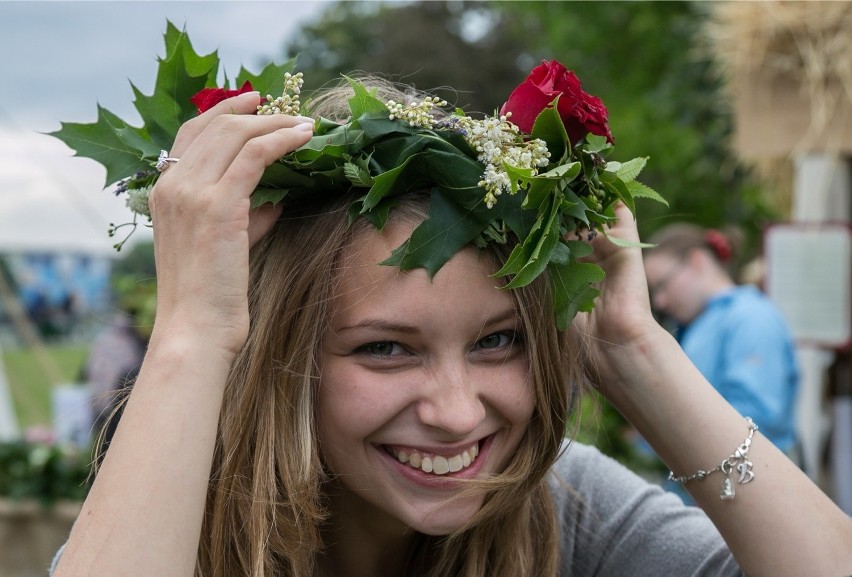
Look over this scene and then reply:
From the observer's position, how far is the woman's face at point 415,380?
1893mm

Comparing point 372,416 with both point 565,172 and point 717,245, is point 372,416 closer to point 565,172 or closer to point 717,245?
point 565,172

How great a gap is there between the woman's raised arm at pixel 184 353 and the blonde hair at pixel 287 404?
0.20 metres

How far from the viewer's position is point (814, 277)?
5805 millimetres

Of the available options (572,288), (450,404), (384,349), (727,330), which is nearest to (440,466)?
(450,404)

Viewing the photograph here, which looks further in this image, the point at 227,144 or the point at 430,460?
the point at 430,460

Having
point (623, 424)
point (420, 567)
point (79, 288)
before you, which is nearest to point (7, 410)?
point (79, 288)

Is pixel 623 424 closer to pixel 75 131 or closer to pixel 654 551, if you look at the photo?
pixel 654 551

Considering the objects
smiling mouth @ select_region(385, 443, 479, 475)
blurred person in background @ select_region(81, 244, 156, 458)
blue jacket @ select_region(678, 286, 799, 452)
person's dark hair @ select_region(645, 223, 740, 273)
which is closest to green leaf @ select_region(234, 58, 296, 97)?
smiling mouth @ select_region(385, 443, 479, 475)

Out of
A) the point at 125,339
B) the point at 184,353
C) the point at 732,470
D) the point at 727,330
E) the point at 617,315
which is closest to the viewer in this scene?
the point at 184,353

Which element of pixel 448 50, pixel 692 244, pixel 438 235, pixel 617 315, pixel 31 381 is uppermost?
pixel 448 50

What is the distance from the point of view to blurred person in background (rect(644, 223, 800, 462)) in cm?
495

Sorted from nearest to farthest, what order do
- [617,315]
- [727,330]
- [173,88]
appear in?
[173,88]
[617,315]
[727,330]

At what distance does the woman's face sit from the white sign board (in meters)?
4.30

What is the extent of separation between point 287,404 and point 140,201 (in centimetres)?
51
